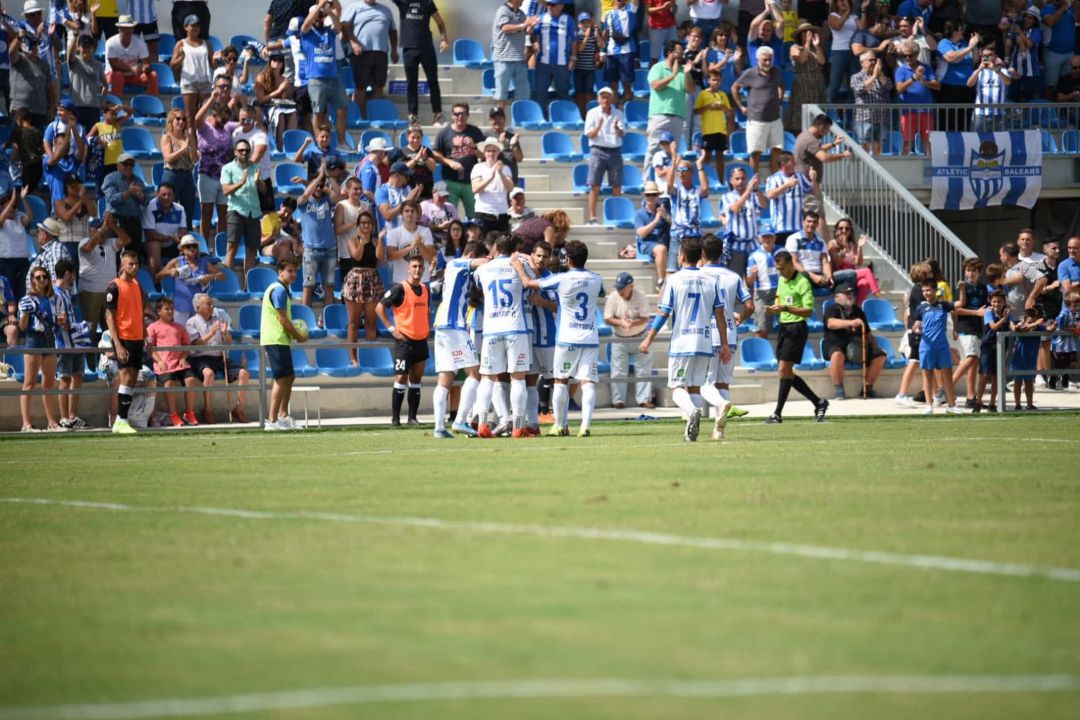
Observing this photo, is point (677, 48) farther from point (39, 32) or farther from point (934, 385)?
point (39, 32)

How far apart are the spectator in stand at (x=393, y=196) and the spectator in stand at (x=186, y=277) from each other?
255 centimetres

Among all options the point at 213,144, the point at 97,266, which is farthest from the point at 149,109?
the point at 97,266

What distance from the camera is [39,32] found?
79.4ft

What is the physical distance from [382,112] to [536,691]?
909 inches

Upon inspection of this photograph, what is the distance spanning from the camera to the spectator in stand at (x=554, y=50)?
87.4 ft

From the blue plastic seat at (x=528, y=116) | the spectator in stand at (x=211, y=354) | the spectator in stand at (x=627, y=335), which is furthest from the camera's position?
the blue plastic seat at (x=528, y=116)

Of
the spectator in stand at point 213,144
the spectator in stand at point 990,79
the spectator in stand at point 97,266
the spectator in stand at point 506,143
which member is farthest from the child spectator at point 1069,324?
the spectator in stand at point 97,266

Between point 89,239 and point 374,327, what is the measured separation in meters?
3.99

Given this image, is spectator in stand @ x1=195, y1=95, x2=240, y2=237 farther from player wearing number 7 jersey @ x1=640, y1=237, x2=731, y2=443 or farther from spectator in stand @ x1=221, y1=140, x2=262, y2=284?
player wearing number 7 jersey @ x1=640, y1=237, x2=731, y2=443

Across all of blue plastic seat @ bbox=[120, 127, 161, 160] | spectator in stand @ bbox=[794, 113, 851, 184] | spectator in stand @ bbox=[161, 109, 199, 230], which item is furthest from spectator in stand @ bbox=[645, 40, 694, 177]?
blue plastic seat @ bbox=[120, 127, 161, 160]

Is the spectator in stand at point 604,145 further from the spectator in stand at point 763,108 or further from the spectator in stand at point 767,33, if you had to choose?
the spectator in stand at point 767,33

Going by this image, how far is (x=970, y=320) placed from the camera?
22.4 meters

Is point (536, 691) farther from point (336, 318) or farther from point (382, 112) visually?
point (382, 112)

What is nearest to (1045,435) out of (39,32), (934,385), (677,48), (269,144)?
(934,385)
